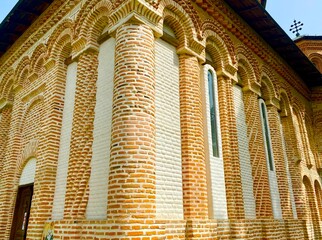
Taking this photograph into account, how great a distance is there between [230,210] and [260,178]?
194 centimetres

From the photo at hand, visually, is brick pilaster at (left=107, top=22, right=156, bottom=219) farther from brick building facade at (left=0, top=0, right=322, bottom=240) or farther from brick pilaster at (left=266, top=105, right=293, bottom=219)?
brick pilaster at (left=266, top=105, right=293, bottom=219)

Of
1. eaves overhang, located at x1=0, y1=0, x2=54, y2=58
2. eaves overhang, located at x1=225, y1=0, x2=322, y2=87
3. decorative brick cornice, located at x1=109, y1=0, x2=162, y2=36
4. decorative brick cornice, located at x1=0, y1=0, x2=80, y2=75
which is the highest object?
eaves overhang, located at x1=225, y1=0, x2=322, y2=87

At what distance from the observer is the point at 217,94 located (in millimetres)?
7000

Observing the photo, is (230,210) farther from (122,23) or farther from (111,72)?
(122,23)

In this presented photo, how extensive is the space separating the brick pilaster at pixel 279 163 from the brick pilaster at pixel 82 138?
5920mm

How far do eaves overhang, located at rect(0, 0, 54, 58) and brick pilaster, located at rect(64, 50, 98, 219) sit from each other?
3190 millimetres

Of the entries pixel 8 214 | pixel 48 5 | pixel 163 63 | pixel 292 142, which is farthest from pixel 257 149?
pixel 48 5

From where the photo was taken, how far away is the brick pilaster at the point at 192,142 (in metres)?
5.15

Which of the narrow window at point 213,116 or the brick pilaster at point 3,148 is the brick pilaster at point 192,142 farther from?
the brick pilaster at point 3,148

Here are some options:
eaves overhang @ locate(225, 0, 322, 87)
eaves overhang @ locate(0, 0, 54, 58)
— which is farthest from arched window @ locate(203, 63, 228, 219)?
eaves overhang @ locate(0, 0, 54, 58)

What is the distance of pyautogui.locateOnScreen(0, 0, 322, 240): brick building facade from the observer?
4.62m

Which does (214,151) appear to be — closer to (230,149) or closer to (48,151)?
(230,149)

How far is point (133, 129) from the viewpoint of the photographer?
4453mm

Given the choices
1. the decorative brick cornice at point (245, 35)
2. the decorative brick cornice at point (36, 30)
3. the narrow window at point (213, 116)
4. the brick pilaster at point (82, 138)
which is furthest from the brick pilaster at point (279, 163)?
the decorative brick cornice at point (36, 30)
